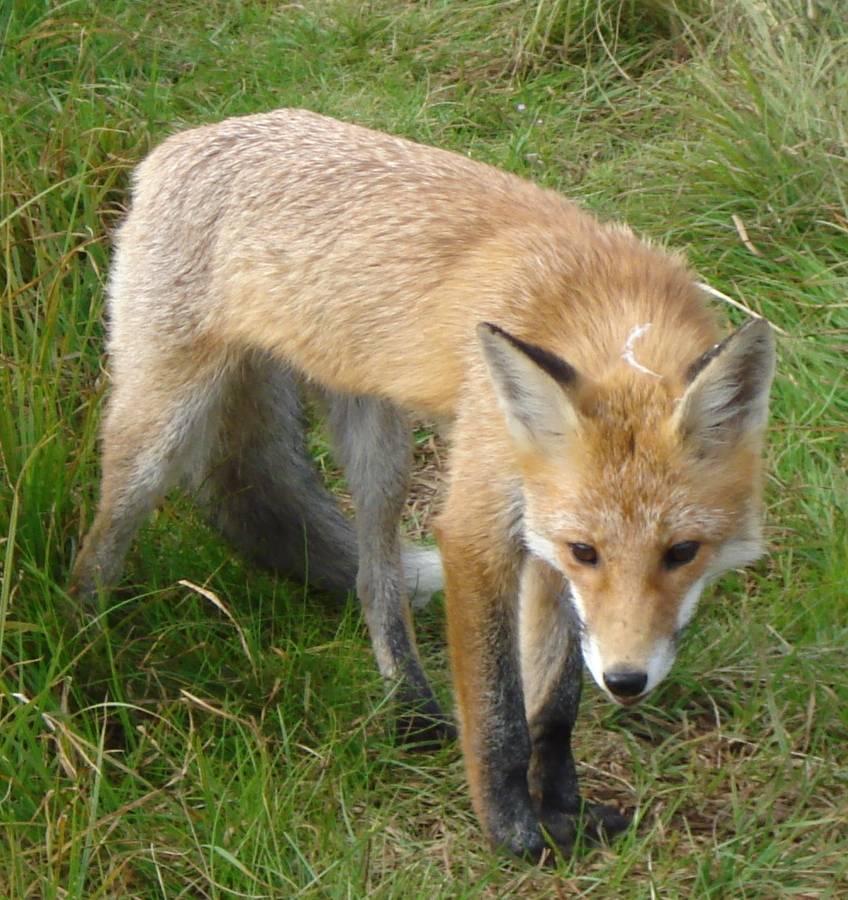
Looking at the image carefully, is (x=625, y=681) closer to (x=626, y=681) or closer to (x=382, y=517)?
(x=626, y=681)

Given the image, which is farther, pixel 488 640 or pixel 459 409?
pixel 459 409

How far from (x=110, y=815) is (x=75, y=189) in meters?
2.80

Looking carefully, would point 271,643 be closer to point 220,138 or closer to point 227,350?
point 227,350

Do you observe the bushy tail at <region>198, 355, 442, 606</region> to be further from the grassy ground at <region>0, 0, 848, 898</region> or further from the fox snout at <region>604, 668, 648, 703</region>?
the fox snout at <region>604, 668, 648, 703</region>

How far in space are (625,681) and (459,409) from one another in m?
0.98

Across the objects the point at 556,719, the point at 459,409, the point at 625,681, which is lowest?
the point at 556,719

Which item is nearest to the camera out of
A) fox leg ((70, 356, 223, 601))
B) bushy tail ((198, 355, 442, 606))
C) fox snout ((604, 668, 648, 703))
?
fox snout ((604, 668, 648, 703))

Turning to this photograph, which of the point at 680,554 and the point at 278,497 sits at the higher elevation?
the point at 680,554

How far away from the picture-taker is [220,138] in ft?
15.1

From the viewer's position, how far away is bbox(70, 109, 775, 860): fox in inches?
127

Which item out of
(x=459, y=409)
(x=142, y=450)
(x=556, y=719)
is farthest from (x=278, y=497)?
(x=556, y=719)

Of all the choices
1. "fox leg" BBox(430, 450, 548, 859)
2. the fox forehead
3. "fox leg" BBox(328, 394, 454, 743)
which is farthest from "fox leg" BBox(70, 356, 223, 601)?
the fox forehead

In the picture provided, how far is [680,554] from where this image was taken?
10.5ft

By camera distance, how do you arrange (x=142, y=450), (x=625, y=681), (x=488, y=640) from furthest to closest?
(x=142, y=450) → (x=488, y=640) → (x=625, y=681)
